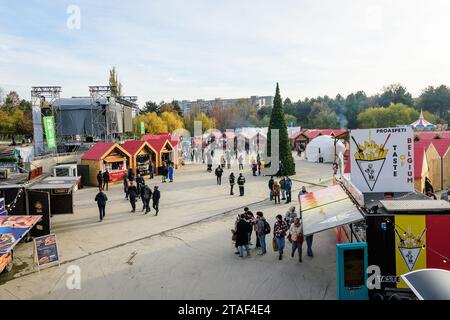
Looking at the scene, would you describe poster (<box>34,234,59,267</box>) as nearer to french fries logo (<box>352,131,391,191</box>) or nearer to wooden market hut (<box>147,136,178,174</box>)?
french fries logo (<box>352,131,391,191</box>)

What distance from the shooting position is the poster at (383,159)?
977 centimetres

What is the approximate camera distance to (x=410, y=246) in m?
6.94

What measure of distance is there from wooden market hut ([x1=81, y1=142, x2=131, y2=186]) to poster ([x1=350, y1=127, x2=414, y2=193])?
1584 cm

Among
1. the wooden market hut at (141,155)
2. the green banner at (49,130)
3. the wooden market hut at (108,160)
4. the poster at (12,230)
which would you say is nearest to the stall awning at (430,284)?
the poster at (12,230)

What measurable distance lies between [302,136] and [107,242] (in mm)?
38767

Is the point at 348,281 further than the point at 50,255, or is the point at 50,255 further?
the point at 50,255

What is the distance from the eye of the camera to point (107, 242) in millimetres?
11156

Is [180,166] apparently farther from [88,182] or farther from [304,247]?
[304,247]

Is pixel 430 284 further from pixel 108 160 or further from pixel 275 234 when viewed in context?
pixel 108 160

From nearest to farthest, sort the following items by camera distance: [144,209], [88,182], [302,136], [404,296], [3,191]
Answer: [404,296] → [3,191] → [144,209] → [88,182] → [302,136]

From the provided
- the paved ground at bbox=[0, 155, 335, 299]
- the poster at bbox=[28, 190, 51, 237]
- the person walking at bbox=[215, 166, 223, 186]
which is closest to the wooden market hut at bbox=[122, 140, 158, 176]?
the person walking at bbox=[215, 166, 223, 186]

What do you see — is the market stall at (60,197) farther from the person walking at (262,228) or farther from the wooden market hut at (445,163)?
the wooden market hut at (445,163)

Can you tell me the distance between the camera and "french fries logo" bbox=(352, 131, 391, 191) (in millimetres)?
9922
